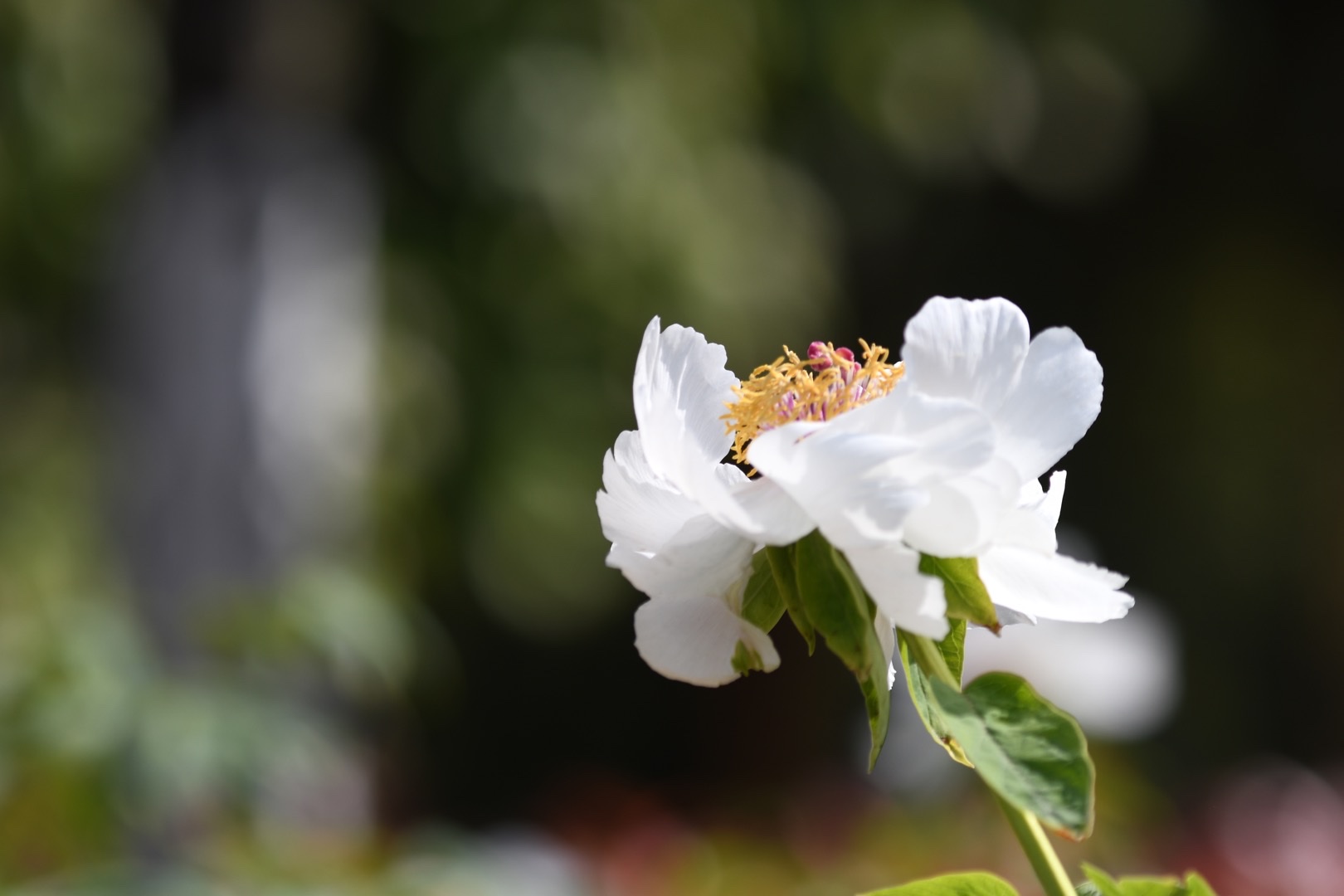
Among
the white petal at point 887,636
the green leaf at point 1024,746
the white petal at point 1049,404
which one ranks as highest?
the white petal at point 1049,404

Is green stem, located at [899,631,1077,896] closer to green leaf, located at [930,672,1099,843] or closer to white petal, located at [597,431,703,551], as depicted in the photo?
green leaf, located at [930,672,1099,843]

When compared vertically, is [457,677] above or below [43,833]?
below

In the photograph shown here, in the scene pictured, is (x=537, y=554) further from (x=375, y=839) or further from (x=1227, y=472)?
A: (x=1227, y=472)

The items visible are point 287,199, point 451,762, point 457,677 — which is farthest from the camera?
point 451,762

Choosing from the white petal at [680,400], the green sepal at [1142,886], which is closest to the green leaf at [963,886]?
the green sepal at [1142,886]

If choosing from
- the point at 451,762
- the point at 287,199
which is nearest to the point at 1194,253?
the point at 451,762

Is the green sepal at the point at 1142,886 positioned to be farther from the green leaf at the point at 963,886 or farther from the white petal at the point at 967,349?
the white petal at the point at 967,349
